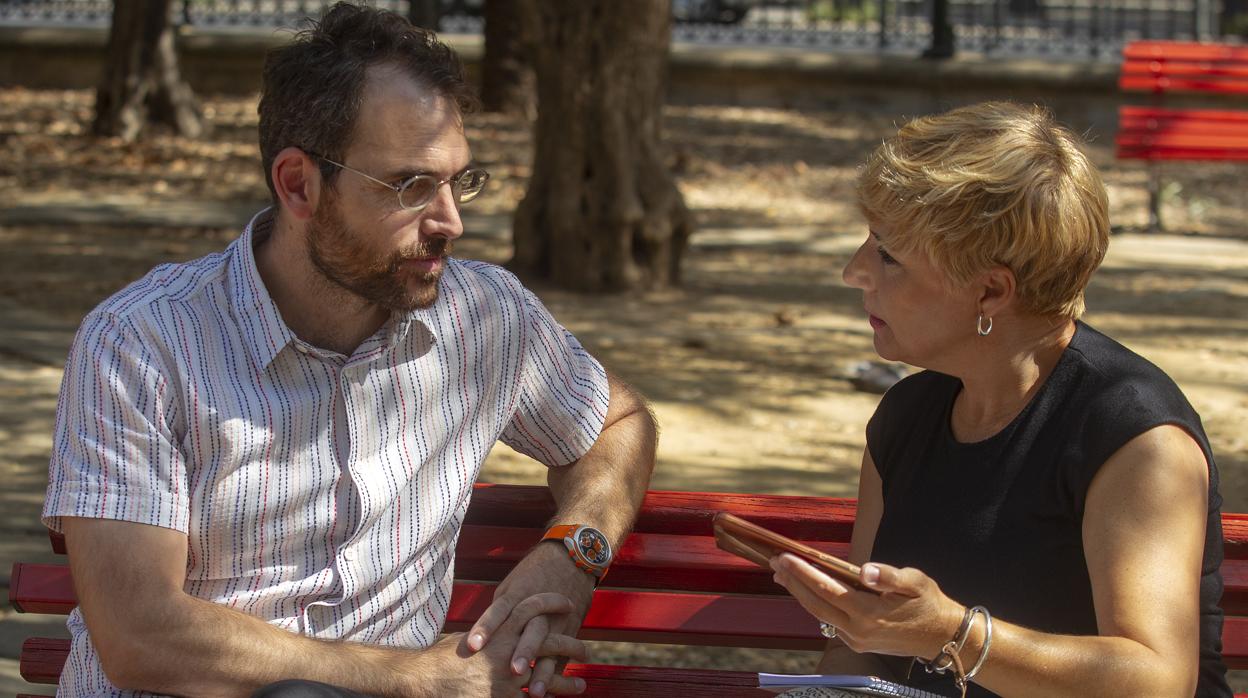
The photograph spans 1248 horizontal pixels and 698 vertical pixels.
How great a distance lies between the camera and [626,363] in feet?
23.2

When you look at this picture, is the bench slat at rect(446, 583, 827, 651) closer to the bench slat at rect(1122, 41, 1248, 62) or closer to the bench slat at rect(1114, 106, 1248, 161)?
the bench slat at rect(1114, 106, 1248, 161)

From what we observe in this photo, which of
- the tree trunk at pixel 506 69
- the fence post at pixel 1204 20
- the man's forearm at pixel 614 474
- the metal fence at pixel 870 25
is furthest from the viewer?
the metal fence at pixel 870 25

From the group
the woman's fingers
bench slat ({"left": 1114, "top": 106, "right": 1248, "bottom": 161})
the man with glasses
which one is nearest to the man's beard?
the man with glasses

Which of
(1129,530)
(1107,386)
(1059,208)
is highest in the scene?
(1059,208)

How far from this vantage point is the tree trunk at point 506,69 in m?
14.6

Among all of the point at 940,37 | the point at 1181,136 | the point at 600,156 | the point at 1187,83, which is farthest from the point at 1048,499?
the point at 940,37

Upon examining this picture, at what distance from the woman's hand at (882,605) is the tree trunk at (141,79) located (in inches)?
486

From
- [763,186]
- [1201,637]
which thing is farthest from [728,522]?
[763,186]

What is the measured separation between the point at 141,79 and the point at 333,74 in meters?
11.7

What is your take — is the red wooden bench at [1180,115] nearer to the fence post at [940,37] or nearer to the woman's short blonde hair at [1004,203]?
the fence post at [940,37]

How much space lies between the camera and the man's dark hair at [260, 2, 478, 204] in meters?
2.63

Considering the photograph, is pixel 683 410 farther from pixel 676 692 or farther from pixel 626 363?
pixel 676 692

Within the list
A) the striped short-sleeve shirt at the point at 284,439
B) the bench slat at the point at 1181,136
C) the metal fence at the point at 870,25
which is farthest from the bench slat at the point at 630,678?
the metal fence at the point at 870,25

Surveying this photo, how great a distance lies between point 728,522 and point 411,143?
34.3 inches
